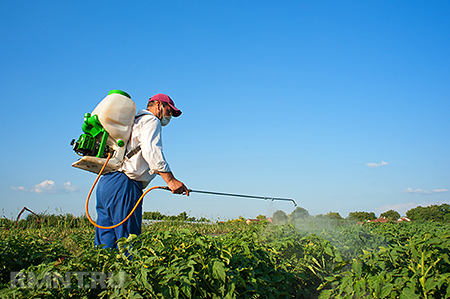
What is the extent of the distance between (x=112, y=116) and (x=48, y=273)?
1.43 metres

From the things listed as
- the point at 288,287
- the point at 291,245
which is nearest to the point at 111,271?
the point at 288,287

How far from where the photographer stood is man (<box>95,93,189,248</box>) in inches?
116

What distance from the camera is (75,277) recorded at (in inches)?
77.6

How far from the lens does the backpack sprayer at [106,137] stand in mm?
2926

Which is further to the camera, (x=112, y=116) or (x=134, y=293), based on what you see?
(x=112, y=116)

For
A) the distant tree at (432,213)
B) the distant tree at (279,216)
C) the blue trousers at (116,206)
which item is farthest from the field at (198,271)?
the distant tree at (432,213)

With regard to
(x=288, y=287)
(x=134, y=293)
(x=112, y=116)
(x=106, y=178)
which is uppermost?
(x=112, y=116)

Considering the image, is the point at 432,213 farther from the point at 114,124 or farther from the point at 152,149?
the point at 114,124

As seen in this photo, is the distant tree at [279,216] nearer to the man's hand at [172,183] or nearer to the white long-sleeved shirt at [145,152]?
the man's hand at [172,183]

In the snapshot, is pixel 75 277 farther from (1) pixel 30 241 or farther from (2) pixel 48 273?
(1) pixel 30 241

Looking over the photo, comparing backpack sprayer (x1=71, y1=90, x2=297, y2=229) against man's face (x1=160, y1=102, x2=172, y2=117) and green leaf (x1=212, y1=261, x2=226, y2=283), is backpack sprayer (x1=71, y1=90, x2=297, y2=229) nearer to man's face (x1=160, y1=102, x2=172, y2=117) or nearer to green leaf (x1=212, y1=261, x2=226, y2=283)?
man's face (x1=160, y1=102, x2=172, y2=117)

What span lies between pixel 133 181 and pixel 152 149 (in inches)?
14.8

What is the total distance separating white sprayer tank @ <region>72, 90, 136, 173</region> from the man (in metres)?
0.08

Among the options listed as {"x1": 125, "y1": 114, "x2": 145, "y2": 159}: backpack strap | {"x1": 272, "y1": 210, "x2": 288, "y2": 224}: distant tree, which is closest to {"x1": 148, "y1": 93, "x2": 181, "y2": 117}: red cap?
{"x1": 125, "y1": 114, "x2": 145, "y2": 159}: backpack strap
